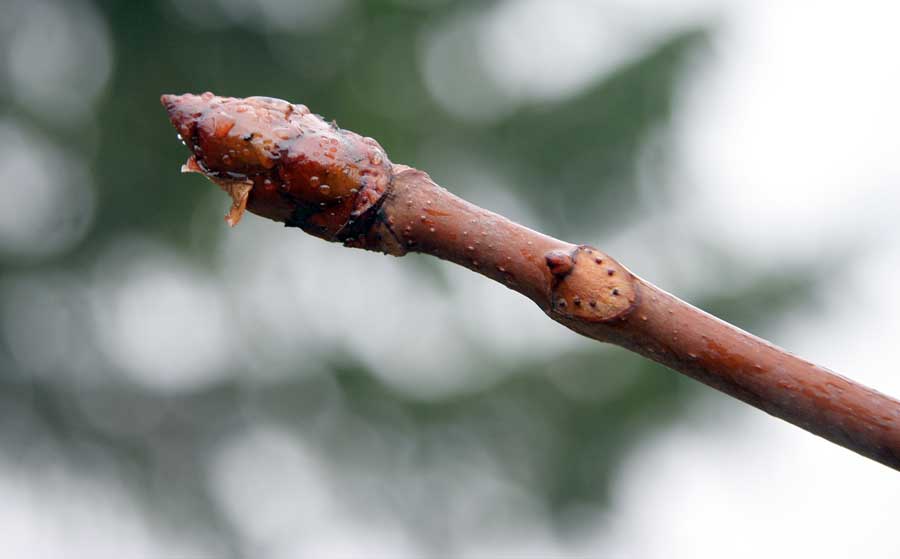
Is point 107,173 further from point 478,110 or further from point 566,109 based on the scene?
point 566,109

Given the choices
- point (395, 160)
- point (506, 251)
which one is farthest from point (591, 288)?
point (395, 160)

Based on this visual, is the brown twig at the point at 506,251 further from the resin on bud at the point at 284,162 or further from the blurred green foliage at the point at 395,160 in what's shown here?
the blurred green foliage at the point at 395,160

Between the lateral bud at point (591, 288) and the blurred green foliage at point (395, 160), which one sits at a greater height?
the blurred green foliage at point (395, 160)

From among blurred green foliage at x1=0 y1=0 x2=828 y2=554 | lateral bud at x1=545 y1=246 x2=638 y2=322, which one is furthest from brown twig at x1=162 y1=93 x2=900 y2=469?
blurred green foliage at x1=0 y1=0 x2=828 y2=554

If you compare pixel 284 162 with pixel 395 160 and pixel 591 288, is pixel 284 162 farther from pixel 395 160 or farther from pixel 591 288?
pixel 395 160

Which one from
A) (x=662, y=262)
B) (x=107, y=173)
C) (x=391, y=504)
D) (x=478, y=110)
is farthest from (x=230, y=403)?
(x=662, y=262)

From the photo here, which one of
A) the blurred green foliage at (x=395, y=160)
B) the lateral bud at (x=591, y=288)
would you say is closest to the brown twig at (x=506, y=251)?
the lateral bud at (x=591, y=288)

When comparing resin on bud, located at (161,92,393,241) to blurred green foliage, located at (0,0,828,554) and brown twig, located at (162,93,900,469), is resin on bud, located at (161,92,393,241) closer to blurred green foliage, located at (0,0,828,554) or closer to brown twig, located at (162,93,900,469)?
brown twig, located at (162,93,900,469)

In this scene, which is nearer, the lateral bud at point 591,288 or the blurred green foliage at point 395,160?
the lateral bud at point 591,288
